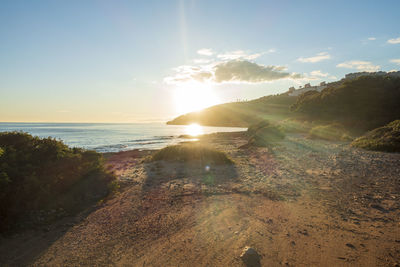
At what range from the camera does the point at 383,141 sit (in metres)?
14.1

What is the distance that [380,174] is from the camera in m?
8.61

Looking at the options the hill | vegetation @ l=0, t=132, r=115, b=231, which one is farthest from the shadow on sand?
the hill

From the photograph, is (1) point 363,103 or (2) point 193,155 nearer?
(2) point 193,155

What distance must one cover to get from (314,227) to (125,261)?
4.19 m

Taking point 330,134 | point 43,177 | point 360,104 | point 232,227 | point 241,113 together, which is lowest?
point 232,227

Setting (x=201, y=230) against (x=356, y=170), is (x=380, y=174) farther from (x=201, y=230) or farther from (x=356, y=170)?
(x=201, y=230)

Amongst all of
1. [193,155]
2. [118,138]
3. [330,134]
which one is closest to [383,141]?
[330,134]

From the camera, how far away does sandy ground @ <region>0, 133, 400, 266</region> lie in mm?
3865

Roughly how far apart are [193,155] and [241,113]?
134 m

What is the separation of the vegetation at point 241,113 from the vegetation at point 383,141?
328ft

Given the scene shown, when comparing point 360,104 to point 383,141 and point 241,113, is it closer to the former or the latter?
point 383,141

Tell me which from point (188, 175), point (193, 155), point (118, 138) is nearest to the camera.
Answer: point (188, 175)

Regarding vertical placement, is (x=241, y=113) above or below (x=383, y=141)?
above

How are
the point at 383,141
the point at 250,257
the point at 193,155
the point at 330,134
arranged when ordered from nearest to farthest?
the point at 250,257 → the point at 193,155 → the point at 383,141 → the point at 330,134
